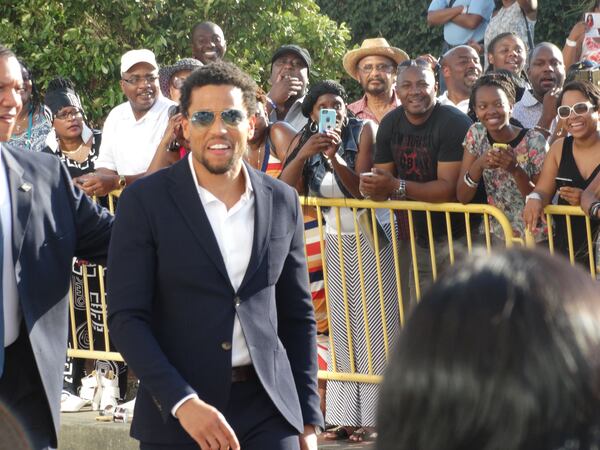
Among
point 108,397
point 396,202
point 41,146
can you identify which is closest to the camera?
point 396,202

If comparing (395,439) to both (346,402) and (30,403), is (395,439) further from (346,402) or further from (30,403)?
(346,402)

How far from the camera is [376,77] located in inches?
344

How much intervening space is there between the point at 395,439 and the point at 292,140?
579cm

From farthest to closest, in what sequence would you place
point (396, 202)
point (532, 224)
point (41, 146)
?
point (41, 146)
point (396, 202)
point (532, 224)

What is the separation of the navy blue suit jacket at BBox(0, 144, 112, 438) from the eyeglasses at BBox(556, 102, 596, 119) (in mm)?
3160

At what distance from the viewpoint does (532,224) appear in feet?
21.1

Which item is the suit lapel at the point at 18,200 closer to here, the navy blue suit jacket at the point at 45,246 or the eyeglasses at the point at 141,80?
the navy blue suit jacket at the point at 45,246

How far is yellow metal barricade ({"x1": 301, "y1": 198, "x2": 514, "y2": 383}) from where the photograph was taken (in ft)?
22.8

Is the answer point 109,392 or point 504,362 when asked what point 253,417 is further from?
point 109,392

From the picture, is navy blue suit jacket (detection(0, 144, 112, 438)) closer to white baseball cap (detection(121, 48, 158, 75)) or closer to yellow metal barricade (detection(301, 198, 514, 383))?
yellow metal barricade (detection(301, 198, 514, 383))

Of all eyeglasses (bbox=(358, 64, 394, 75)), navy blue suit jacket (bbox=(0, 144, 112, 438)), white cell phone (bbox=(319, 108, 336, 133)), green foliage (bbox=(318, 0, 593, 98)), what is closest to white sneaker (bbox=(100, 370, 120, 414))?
white cell phone (bbox=(319, 108, 336, 133))

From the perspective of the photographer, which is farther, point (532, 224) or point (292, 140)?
point (292, 140)

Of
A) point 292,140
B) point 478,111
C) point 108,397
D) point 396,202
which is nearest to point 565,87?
point 478,111

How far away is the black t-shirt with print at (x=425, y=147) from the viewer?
693 centimetres
